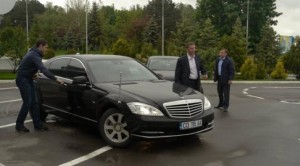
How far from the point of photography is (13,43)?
80.7 ft

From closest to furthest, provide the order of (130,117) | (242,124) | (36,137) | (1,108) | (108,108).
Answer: (130,117) → (108,108) → (36,137) → (242,124) → (1,108)

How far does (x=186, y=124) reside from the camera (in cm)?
678

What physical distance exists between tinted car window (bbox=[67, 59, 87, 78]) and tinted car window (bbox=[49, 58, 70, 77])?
167 millimetres

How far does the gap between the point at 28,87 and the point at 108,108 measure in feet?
6.04

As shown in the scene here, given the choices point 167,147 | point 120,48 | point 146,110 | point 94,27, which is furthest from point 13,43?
point 94,27

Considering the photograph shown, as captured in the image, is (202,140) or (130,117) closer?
(130,117)

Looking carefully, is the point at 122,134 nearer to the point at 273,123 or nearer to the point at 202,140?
the point at 202,140

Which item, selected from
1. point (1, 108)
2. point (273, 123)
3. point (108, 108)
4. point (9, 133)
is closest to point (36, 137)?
point (9, 133)

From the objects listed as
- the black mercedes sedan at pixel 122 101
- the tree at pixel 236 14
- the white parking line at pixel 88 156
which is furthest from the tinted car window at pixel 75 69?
the tree at pixel 236 14

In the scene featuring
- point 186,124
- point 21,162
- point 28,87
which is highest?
point 28,87

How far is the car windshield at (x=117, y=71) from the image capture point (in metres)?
7.86

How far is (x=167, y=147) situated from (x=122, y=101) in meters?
1.07

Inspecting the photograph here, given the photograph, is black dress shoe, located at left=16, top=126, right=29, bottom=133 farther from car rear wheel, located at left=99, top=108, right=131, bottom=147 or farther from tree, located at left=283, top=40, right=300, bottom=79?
tree, located at left=283, top=40, right=300, bottom=79

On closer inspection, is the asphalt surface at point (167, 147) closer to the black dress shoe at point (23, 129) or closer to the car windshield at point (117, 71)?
the black dress shoe at point (23, 129)
